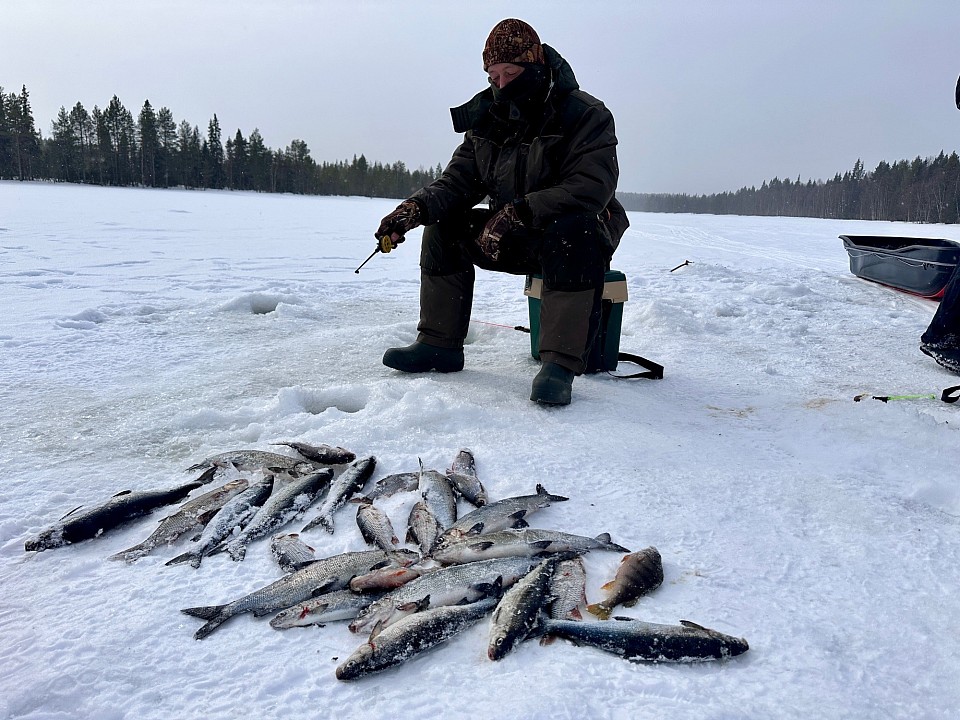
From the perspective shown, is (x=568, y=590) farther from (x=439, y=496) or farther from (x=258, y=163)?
(x=258, y=163)

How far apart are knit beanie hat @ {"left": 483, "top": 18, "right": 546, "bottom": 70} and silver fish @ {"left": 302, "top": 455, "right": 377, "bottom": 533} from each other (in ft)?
6.82

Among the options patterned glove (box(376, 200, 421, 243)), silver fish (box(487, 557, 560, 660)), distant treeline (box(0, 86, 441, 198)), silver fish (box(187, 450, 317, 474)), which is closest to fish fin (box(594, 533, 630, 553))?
silver fish (box(487, 557, 560, 660))

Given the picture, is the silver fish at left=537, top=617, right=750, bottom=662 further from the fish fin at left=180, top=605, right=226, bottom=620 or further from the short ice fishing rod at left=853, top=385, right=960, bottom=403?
the short ice fishing rod at left=853, top=385, right=960, bottom=403

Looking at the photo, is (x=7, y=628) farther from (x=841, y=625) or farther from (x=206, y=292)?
(x=206, y=292)

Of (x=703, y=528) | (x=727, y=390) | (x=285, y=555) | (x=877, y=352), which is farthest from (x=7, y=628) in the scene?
(x=877, y=352)

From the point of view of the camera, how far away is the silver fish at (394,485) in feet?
6.93

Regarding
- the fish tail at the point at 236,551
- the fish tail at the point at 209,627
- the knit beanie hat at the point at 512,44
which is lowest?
the fish tail at the point at 209,627

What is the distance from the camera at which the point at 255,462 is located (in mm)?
2291

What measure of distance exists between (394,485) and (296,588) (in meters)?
0.62

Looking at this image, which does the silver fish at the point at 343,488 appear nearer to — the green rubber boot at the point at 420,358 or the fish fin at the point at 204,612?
the fish fin at the point at 204,612

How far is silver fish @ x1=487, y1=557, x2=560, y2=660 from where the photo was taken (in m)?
1.37

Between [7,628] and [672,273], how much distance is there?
8808 mm

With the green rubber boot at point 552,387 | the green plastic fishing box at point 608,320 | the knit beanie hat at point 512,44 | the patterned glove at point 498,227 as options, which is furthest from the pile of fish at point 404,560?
the knit beanie hat at point 512,44

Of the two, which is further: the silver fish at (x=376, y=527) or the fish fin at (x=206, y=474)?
the fish fin at (x=206, y=474)
